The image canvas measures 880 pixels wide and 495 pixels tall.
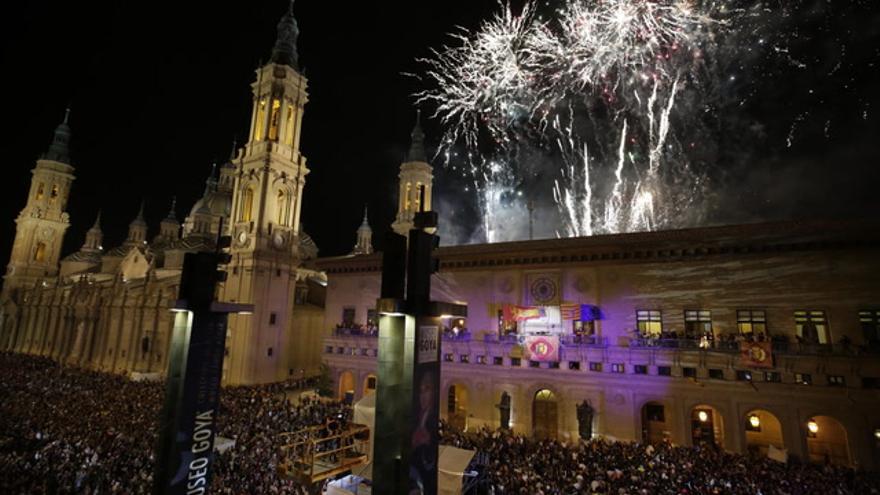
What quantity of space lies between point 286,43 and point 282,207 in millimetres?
18983

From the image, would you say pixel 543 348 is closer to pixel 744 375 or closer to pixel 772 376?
pixel 744 375

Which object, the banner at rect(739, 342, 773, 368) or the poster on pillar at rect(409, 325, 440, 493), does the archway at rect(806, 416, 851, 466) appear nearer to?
the banner at rect(739, 342, 773, 368)

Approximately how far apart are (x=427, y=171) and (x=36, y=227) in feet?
245

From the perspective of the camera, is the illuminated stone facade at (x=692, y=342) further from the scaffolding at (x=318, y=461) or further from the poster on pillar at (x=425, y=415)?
the poster on pillar at (x=425, y=415)

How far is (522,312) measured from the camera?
101 feet

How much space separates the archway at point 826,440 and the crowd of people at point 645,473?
15.6 ft

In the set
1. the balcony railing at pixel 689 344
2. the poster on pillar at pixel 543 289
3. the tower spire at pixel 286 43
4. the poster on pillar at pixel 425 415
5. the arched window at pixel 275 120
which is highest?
the tower spire at pixel 286 43

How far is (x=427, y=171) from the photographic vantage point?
5431 centimetres

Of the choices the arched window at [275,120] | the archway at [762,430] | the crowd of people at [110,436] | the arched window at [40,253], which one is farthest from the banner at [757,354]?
the arched window at [40,253]

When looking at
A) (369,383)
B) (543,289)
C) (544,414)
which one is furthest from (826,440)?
(369,383)

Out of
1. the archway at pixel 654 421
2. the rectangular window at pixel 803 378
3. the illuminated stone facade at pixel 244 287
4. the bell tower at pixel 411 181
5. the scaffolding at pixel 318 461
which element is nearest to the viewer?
the scaffolding at pixel 318 461

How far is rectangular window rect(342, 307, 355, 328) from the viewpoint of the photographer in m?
40.8

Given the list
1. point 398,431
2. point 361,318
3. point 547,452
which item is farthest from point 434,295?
point 398,431

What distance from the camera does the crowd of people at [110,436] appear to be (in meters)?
16.9
